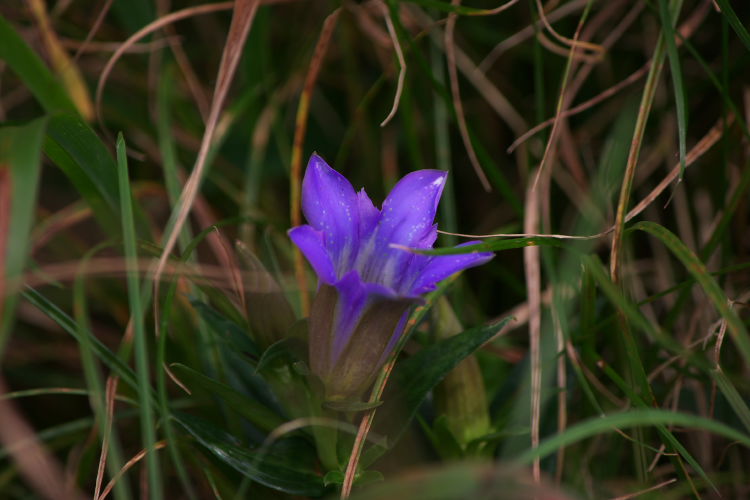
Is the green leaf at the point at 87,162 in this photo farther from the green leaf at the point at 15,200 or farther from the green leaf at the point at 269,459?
the green leaf at the point at 269,459

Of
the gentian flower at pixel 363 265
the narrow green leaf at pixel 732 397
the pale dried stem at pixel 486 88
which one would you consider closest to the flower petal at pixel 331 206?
the gentian flower at pixel 363 265

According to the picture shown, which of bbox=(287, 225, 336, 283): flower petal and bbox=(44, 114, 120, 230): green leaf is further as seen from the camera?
bbox=(44, 114, 120, 230): green leaf

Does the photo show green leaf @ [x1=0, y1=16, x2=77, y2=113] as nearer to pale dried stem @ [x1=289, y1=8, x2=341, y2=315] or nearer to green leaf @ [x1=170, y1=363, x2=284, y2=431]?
pale dried stem @ [x1=289, y1=8, x2=341, y2=315]

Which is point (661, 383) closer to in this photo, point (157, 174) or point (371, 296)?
point (371, 296)

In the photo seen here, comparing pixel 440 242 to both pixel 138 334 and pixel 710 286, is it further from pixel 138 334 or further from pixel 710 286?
pixel 138 334

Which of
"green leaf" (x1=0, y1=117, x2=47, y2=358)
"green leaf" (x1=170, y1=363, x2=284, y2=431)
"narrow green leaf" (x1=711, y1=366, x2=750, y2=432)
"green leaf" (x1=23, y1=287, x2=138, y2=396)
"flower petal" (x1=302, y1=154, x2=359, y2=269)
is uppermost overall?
"green leaf" (x1=0, y1=117, x2=47, y2=358)

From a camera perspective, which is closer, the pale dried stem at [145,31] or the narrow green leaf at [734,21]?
the narrow green leaf at [734,21]

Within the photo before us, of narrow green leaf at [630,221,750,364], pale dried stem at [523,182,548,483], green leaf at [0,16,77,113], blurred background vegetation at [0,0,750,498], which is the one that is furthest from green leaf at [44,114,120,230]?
narrow green leaf at [630,221,750,364]
